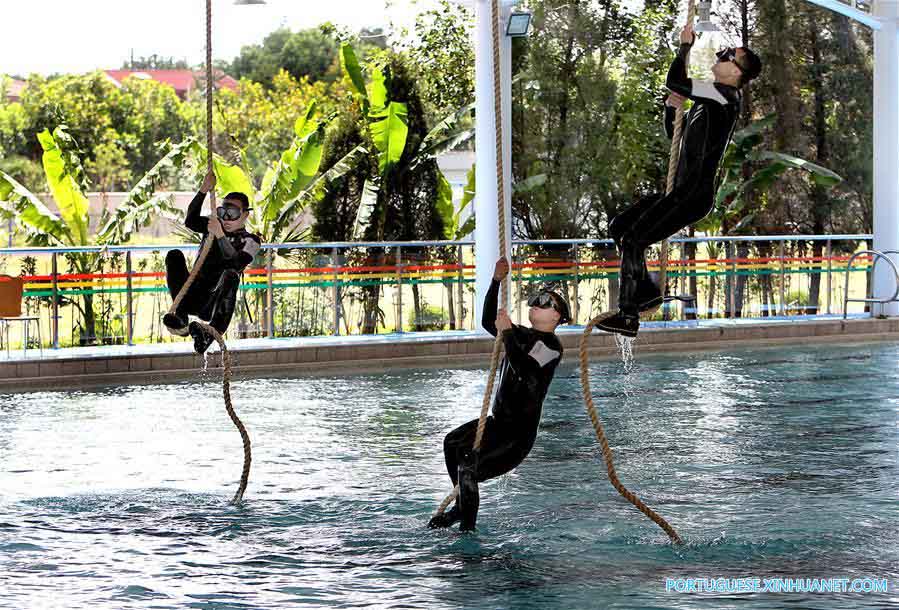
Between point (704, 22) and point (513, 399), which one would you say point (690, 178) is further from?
point (704, 22)

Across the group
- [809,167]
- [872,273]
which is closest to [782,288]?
[872,273]

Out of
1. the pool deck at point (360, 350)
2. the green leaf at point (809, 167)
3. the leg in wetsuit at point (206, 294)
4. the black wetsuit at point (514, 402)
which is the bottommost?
the pool deck at point (360, 350)

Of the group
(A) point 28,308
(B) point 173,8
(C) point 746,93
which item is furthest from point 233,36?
(A) point 28,308

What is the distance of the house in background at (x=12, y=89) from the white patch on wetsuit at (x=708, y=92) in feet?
106

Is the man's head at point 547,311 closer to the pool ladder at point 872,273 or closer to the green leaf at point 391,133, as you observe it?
the green leaf at point 391,133

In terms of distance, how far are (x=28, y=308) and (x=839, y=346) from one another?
9957 mm

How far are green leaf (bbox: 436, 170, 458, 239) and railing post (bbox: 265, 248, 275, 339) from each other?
4.43 meters

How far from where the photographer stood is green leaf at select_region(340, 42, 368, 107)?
64.6 feet

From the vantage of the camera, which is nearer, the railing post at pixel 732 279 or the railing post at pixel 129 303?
the railing post at pixel 129 303

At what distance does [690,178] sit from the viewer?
669 centimetres

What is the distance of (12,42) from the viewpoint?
4372cm

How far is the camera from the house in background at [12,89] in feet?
123

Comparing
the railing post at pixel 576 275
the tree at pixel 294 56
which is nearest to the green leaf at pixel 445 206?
the railing post at pixel 576 275

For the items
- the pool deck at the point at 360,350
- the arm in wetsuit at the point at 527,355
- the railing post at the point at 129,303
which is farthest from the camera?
the railing post at the point at 129,303
